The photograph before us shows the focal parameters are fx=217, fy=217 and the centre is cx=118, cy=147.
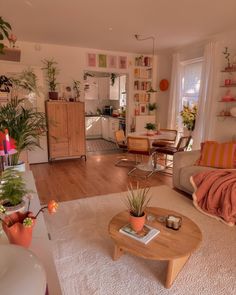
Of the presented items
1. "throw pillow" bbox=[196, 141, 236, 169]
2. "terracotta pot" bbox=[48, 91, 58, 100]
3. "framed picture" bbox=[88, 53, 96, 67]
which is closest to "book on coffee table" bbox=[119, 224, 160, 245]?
"throw pillow" bbox=[196, 141, 236, 169]

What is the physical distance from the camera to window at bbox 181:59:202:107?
499 centimetres

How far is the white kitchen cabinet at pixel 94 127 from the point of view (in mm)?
8022

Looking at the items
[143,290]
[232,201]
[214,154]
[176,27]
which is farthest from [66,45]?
[143,290]

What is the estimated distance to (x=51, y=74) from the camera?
5.01 m

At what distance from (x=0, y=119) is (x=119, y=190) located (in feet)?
6.59

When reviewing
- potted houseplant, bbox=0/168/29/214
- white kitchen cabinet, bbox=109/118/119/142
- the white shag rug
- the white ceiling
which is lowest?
the white shag rug

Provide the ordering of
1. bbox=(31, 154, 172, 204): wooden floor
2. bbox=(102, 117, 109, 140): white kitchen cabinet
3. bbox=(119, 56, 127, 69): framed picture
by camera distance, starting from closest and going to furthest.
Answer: bbox=(31, 154, 172, 204): wooden floor
bbox=(119, 56, 127, 69): framed picture
bbox=(102, 117, 109, 140): white kitchen cabinet

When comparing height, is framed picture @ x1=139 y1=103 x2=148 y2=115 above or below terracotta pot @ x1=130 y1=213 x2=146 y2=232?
above

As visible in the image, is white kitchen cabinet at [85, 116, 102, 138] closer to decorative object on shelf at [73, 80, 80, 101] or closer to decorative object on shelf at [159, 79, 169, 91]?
decorative object on shelf at [73, 80, 80, 101]

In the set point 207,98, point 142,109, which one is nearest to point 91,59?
point 142,109

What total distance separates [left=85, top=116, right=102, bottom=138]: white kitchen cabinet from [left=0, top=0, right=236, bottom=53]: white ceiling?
→ 11.6 ft

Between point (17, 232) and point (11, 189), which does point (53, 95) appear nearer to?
point (11, 189)

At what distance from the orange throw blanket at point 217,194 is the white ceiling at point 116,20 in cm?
228

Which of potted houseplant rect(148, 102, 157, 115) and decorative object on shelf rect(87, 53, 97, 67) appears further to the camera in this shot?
potted houseplant rect(148, 102, 157, 115)
